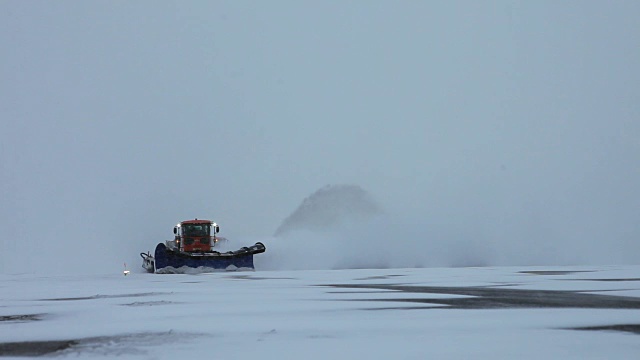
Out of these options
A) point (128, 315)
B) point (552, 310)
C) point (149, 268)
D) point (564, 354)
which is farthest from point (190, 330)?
point (149, 268)

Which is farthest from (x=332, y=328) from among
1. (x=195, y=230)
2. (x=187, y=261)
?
(x=195, y=230)

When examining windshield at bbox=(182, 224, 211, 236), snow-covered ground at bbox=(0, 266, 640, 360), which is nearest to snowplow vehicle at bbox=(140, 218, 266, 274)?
windshield at bbox=(182, 224, 211, 236)

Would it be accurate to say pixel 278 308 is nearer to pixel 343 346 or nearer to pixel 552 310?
pixel 552 310

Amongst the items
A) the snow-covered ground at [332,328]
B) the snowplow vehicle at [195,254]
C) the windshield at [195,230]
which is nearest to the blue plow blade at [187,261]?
the snowplow vehicle at [195,254]

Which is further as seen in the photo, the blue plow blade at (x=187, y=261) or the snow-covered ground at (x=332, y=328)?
the blue plow blade at (x=187, y=261)

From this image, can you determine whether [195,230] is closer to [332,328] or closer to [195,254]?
[195,254]

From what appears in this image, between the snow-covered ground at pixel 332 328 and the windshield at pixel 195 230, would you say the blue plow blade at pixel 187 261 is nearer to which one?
the windshield at pixel 195 230

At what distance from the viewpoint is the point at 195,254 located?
4031 centimetres

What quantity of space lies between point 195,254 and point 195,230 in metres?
2.97

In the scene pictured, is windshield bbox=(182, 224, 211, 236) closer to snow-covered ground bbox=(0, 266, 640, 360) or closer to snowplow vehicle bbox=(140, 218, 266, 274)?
snowplow vehicle bbox=(140, 218, 266, 274)

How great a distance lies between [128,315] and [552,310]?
6.01 metres

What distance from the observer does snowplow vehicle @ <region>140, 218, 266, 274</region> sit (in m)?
39.6

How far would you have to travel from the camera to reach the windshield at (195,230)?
43031mm

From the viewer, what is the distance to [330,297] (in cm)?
1614
